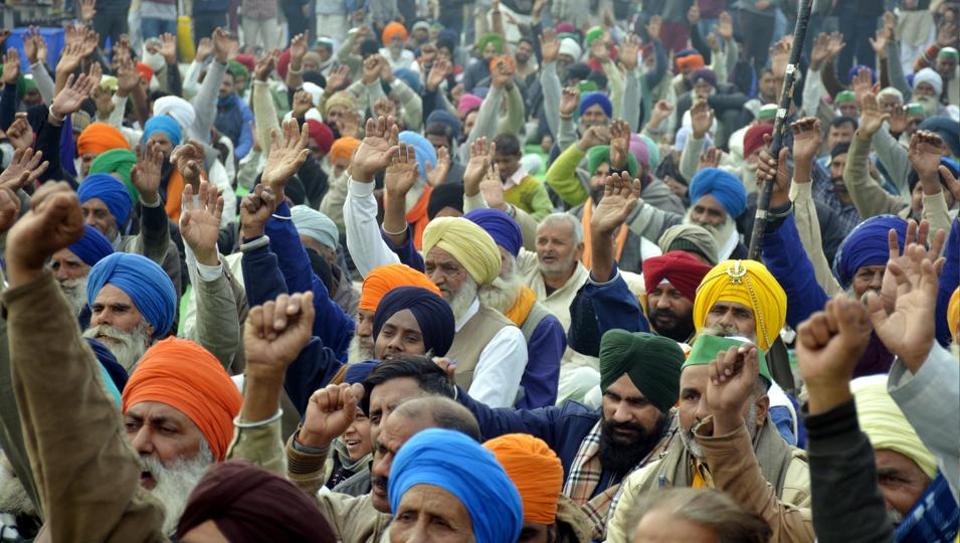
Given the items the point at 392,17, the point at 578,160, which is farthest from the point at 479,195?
the point at 392,17

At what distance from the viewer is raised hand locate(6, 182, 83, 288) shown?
2.44 m

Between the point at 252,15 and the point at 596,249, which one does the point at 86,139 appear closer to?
the point at 596,249

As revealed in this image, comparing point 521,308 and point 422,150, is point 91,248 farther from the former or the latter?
point 422,150

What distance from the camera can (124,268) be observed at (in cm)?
548

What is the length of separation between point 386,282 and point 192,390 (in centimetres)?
179

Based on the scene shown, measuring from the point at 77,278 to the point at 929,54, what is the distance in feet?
37.1

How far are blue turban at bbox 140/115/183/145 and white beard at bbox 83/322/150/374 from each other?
468cm

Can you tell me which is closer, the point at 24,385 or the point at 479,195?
the point at 24,385

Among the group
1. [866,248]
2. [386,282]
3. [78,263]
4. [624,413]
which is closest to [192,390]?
[624,413]

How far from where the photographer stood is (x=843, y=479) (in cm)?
261

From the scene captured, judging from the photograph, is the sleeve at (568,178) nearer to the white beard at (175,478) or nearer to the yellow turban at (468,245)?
the yellow turban at (468,245)

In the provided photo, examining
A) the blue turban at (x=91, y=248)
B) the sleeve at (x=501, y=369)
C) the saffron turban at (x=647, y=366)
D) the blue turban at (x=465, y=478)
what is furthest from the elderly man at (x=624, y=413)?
the blue turban at (x=91, y=248)

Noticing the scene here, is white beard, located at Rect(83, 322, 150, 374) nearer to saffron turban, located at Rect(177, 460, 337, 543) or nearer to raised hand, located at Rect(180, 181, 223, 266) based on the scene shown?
raised hand, located at Rect(180, 181, 223, 266)

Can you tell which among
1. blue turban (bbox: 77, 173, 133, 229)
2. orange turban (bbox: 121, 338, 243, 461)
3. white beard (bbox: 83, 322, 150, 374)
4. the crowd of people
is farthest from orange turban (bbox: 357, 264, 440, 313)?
blue turban (bbox: 77, 173, 133, 229)
